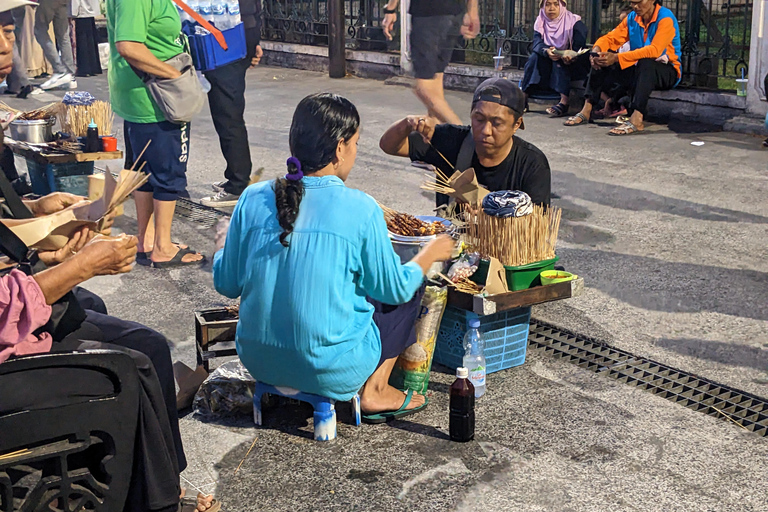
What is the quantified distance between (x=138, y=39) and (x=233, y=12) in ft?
4.80

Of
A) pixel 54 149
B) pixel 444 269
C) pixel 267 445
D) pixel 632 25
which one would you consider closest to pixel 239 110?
pixel 54 149

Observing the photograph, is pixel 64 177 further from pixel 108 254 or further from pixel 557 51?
pixel 557 51

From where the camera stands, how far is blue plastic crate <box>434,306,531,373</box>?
424 centimetres

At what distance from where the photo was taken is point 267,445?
3.72m

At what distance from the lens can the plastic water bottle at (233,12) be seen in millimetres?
6660

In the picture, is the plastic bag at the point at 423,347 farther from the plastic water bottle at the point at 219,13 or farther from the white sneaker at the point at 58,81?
the white sneaker at the point at 58,81

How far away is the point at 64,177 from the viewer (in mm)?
6910

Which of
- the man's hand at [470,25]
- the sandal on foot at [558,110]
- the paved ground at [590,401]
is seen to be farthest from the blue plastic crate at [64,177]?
the sandal on foot at [558,110]

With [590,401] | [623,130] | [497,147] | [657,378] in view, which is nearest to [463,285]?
[590,401]

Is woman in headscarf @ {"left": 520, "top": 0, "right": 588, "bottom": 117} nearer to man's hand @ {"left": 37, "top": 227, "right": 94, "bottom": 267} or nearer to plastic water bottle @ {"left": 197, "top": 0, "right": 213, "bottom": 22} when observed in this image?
plastic water bottle @ {"left": 197, "top": 0, "right": 213, "bottom": 22}

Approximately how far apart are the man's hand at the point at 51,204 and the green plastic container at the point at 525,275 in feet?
6.39

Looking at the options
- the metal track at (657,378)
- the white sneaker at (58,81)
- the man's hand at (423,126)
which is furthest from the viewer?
the white sneaker at (58,81)

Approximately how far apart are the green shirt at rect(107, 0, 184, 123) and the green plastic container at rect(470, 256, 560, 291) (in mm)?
2574

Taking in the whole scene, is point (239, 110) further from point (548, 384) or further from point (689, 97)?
point (689, 97)
